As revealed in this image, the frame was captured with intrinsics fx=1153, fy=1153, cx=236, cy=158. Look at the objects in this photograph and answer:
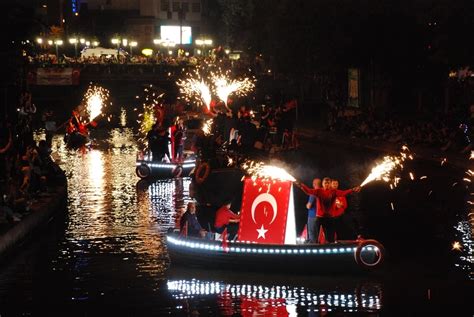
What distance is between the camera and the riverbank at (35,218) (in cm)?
2232

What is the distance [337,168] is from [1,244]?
18.3m

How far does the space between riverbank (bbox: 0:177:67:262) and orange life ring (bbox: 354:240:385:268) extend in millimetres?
6826

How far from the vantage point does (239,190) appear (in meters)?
22.0

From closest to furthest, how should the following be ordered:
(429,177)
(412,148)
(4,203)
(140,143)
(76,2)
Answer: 1. (4,203)
2. (429,177)
3. (412,148)
4. (140,143)
5. (76,2)

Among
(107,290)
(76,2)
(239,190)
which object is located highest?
(76,2)

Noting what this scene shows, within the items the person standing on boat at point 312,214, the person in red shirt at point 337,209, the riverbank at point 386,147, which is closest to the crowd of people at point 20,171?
the person standing on boat at point 312,214

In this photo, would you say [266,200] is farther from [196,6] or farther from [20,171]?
[196,6]

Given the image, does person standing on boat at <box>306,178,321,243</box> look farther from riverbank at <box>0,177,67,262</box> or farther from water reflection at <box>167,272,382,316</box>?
riverbank at <box>0,177,67,262</box>

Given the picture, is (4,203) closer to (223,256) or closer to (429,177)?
(223,256)

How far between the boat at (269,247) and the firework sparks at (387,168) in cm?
120

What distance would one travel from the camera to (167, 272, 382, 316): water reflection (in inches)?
695

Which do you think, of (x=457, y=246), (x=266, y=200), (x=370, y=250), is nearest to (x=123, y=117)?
(x=457, y=246)

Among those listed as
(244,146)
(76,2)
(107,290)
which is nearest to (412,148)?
(244,146)

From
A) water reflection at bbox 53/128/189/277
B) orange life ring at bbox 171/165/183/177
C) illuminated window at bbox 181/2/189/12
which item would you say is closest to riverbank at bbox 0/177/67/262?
water reflection at bbox 53/128/189/277
